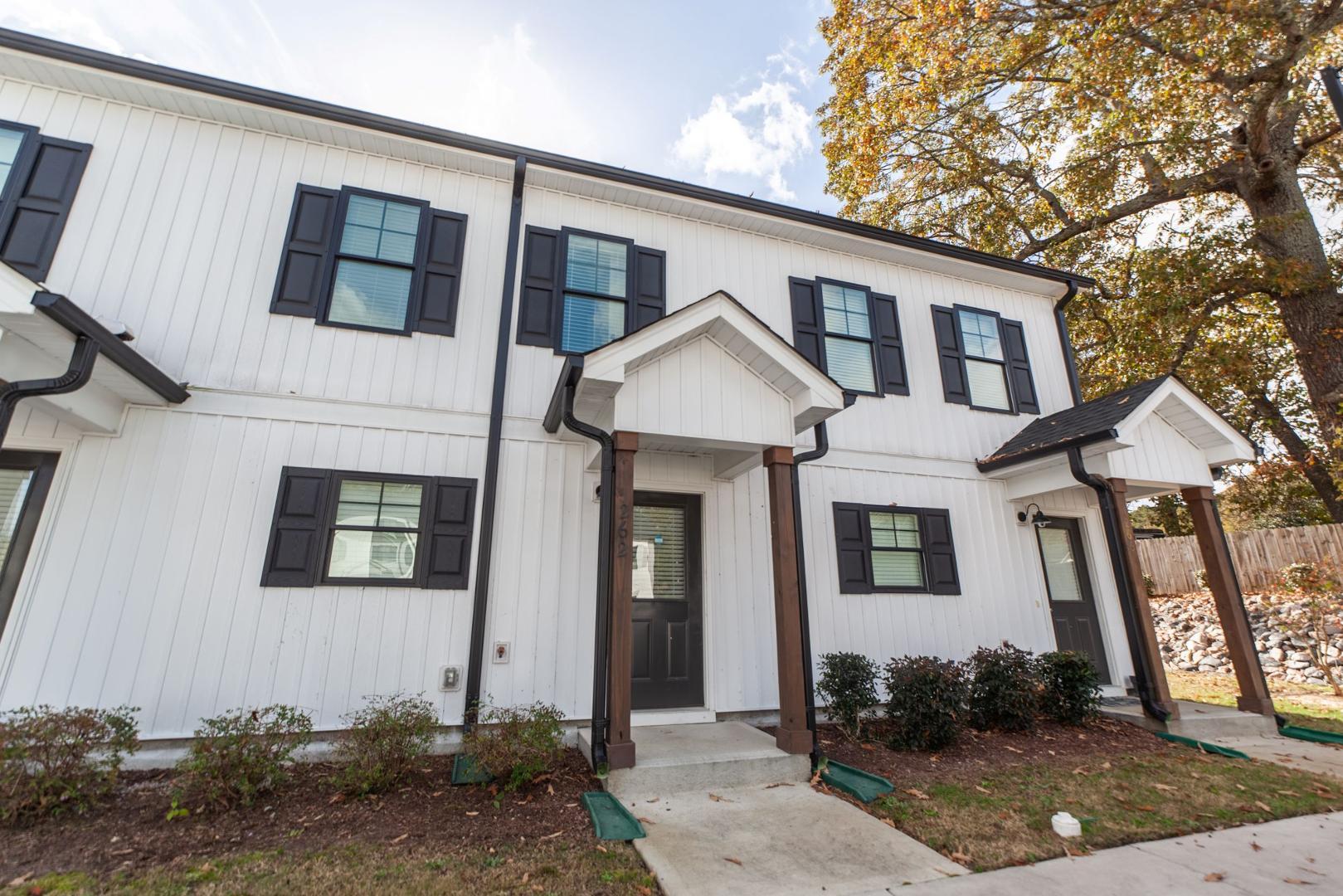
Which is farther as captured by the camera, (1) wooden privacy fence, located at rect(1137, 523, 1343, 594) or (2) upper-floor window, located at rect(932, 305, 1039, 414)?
(1) wooden privacy fence, located at rect(1137, 523, 1343, 594)

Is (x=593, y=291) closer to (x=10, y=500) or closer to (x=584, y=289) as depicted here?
(x=584, y=289)

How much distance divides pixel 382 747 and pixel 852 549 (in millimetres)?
4714

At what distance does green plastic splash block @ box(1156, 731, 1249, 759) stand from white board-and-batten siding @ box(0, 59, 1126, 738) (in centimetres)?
139

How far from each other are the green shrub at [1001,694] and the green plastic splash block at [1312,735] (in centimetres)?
264

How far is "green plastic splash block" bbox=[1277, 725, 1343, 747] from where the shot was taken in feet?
Answer: 17.7

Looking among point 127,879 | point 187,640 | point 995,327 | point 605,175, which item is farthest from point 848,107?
point 127,879

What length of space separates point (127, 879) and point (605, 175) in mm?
6417

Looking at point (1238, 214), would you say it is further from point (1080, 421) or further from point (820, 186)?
point (1080, 421)

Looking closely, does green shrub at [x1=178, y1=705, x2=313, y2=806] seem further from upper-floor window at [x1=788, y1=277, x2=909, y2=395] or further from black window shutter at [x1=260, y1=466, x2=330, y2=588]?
upper-floor window at [x1=788, y1=277, x2=909, y2=395]

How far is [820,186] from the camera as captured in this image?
12.6 meters

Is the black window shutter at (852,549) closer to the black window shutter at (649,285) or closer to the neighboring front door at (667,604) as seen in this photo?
the neighboring front door at (667,604)

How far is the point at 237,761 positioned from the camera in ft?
11.5

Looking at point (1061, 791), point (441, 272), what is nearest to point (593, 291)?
point (441, 272)

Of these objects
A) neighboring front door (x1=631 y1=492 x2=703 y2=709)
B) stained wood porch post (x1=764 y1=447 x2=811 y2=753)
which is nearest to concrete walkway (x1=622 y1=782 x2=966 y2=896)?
stained wood porch post (x1=764 y1=447 x2=811 y2=753)
